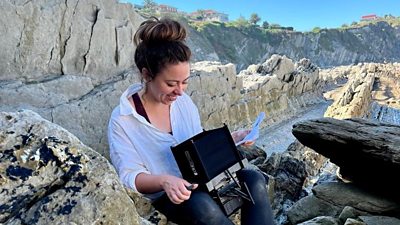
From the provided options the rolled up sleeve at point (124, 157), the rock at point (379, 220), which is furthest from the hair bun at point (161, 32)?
the rock at point (379, 220)

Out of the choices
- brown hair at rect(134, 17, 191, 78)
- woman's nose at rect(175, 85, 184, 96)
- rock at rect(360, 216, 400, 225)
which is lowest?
rock at rect(360, 216, 400, 225)

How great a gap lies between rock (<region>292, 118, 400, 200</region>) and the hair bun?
255 cm

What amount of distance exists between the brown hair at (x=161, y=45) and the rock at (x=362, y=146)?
8.16ft

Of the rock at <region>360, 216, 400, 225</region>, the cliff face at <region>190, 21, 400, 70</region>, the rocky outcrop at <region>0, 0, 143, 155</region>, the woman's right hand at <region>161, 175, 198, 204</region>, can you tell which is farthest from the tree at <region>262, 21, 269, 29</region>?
the woman's right hand at <region>161, 175, 198, 204</region>

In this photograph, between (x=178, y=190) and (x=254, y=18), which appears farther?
(x=254, y=18)

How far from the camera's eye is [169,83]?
2844mm

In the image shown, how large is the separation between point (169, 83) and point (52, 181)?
121 cm

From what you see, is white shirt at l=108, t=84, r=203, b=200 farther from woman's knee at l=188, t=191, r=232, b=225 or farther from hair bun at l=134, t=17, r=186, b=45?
hair bun at l=134, t=17, r=186, b=45

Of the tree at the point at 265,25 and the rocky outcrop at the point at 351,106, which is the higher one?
the tree at the point at 265,25

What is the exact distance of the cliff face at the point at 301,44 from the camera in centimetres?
7006

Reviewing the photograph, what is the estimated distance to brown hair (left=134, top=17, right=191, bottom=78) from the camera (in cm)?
277

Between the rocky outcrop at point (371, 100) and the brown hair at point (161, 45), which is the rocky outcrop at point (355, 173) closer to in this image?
the brown hair at point (161, 45)

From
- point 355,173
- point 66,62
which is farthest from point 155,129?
point 355,173

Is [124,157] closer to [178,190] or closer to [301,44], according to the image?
[178,190]
